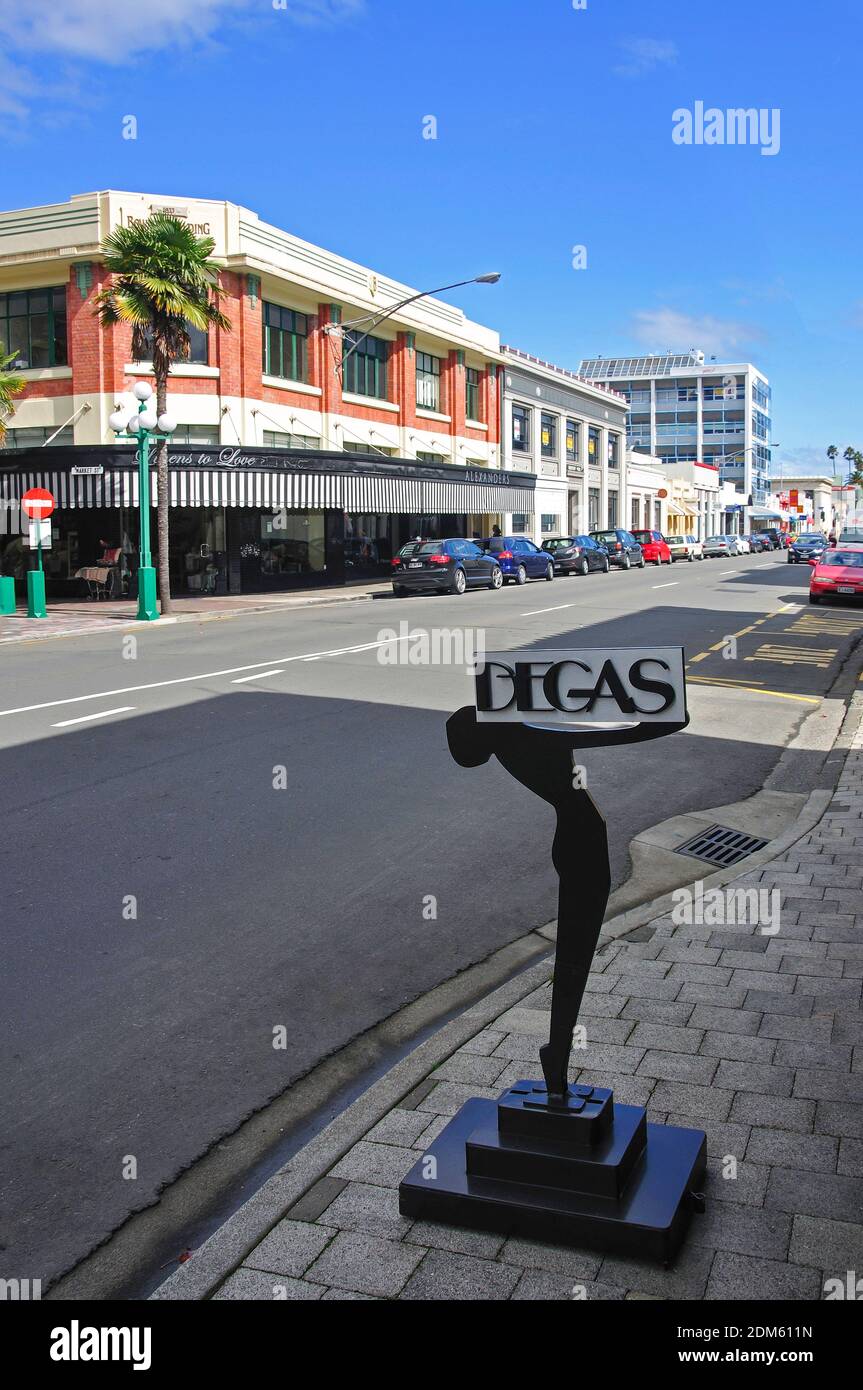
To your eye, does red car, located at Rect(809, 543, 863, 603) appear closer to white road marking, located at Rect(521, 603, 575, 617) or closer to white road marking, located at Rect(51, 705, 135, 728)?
white road marking, located at Rect(521, 603, 575, 617)

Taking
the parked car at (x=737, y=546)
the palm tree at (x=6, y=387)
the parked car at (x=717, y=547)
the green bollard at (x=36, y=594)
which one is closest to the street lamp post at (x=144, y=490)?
the green bollard at (x=36, y=594)

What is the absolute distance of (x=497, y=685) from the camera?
341 cm

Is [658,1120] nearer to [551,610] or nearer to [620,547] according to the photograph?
[551,610]

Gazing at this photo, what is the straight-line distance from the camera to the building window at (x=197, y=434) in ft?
104

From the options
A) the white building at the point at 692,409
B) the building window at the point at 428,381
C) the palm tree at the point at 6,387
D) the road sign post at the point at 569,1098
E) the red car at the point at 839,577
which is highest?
the white building at the point at 692,409

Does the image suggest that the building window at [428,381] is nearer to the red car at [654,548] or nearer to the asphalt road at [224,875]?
the red car at [654,548]

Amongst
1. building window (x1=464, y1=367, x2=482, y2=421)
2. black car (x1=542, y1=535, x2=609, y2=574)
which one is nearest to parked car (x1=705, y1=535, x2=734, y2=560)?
black car (x1=542, y1=535, x2=609, y2=574)

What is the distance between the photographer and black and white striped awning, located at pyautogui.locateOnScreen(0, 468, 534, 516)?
2909 cm

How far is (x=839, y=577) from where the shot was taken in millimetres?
28328

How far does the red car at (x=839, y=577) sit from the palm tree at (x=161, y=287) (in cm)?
1525

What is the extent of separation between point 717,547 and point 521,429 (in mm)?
20967

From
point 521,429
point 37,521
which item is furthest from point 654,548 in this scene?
point 37,521

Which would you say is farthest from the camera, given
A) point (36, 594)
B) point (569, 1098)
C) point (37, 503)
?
point (36, 594)

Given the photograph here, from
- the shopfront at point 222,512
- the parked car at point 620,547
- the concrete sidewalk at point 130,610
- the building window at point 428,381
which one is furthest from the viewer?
the parked car at point 620,547
